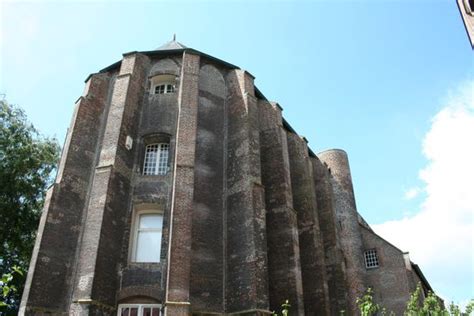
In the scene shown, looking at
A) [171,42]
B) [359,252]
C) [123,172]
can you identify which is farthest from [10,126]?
[359,252]

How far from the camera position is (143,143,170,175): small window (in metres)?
18.5

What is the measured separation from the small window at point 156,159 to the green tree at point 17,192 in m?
10.4

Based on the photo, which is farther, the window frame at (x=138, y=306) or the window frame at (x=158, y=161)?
the window frame at (x=158, y=161)

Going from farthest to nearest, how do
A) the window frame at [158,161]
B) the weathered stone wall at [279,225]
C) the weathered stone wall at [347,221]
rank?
1. the weathered stone wall at [347,221]
2. the window frame at [158,161]
3. the weathered stone wall at [279,225]

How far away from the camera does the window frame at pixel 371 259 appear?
2924 cm

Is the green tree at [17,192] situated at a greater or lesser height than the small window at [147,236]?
greater

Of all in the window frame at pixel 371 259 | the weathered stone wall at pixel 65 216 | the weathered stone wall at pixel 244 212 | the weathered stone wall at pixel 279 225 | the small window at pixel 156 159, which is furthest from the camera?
the window frame at pixel 371 259

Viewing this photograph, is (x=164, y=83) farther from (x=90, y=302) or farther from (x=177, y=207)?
(x=90, y=302)

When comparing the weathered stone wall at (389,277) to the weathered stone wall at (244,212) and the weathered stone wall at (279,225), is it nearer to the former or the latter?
the weathered stone wall at (279,225)

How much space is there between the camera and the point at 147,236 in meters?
16.6

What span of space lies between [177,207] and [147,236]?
1897mm

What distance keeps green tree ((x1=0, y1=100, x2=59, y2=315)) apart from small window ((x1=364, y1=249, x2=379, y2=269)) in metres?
21.7

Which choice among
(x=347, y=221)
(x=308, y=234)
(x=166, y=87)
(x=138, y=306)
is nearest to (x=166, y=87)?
(x=166, y=87)

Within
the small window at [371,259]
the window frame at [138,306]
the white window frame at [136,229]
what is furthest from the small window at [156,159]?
the small window at [371,259]
